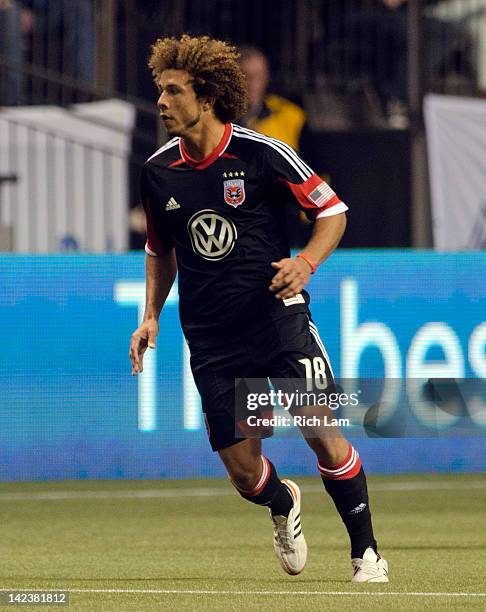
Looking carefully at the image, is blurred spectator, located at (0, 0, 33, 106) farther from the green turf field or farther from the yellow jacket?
the green turf field

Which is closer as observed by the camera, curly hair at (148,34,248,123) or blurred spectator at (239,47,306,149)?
curly hair at (148,34,248,123)

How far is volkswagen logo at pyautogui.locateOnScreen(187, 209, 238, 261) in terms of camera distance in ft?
21.5

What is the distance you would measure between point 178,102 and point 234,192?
427 mm

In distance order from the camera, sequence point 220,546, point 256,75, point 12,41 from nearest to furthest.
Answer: point 220,546 → point 256,75 → point 12,41

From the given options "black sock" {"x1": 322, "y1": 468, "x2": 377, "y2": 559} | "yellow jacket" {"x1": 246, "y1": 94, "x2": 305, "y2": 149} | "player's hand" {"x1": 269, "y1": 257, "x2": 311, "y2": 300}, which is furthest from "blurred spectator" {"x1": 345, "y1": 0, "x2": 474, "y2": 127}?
"player's hand" {"x1": 269, "y1": 257, "x2": 311, "y2": 300}

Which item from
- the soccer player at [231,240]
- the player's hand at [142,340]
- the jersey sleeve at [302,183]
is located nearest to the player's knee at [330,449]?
the soccer player at [231,240]

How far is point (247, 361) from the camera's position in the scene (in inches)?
261

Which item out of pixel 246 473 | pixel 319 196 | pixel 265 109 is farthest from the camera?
pixel 265 109

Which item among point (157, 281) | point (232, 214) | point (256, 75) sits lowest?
point (157, 281)

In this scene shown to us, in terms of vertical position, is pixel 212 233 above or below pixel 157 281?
above

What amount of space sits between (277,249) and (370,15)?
8.35m

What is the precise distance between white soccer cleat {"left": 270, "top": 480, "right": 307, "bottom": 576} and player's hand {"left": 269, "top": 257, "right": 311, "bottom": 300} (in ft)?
3.91

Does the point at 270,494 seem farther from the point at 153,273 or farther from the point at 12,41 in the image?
the point at 12,41

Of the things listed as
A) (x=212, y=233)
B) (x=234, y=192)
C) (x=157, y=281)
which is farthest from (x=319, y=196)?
(x=157, y=281)
